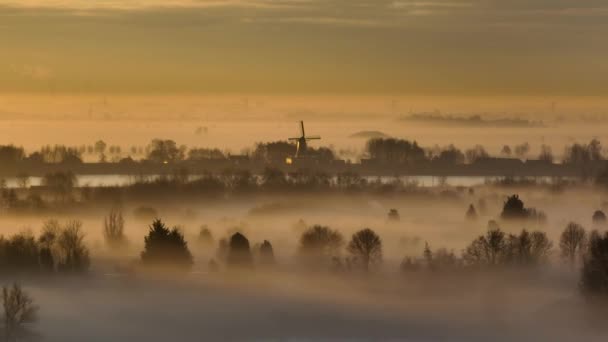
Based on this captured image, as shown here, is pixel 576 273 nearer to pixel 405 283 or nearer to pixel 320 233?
pixel 405 283

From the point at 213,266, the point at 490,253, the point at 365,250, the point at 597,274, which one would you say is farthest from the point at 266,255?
the point at 597,274

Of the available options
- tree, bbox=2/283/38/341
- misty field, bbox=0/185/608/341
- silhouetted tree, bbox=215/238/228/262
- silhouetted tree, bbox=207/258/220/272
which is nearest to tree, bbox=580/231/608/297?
misty field, bbox=0/185/608/341

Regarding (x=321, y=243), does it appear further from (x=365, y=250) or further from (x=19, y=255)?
(x=19, y=255)

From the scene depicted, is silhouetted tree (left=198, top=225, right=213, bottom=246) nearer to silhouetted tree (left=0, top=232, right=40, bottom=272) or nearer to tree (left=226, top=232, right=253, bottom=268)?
tree (left=226, top=232, right=253, bottom=268)

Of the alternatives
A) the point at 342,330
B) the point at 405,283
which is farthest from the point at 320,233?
the point at 342,330

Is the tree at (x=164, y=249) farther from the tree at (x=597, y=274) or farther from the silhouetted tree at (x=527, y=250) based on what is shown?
the silhouetted tree at (x=527, y=250)
